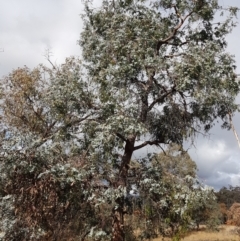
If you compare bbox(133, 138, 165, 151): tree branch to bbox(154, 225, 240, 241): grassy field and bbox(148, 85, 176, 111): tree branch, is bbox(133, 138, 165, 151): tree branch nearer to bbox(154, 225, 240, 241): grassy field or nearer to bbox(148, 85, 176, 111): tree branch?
bbox(148, 85, 176, 111): tree branch

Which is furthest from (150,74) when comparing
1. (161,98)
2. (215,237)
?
(215,237)

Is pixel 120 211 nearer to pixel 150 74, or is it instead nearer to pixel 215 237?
pixel 150 74

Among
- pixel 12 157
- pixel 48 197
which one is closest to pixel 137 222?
pixel 48 197

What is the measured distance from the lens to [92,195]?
8648mm

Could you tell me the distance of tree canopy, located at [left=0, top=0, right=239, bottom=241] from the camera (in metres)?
8.49

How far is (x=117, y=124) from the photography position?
28.0 feet

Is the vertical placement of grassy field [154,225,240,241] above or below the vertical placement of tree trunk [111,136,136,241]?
above

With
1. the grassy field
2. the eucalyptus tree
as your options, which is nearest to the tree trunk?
the eucalyptus tree

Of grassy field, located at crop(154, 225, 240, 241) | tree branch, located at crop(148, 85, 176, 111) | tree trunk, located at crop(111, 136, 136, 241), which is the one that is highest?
tree branch, located at crop(148, 85, 176, 111)

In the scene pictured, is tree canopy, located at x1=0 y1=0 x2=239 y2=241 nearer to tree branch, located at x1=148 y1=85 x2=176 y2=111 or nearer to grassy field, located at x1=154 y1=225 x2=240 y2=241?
tree branch, located at x1=148 y1=85 x2=176 y2=111

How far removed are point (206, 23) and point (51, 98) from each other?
4735 millimetres

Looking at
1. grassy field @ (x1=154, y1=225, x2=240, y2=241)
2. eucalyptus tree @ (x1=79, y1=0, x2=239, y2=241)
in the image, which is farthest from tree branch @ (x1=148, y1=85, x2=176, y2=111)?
grassy field @ (x1=154, y1=225, x2=240, y2=241)

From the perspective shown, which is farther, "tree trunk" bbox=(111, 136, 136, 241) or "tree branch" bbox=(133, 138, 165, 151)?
"tree branch" bbox=(133, 138, 165, 151)

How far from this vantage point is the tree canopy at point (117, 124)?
27.9 ft
